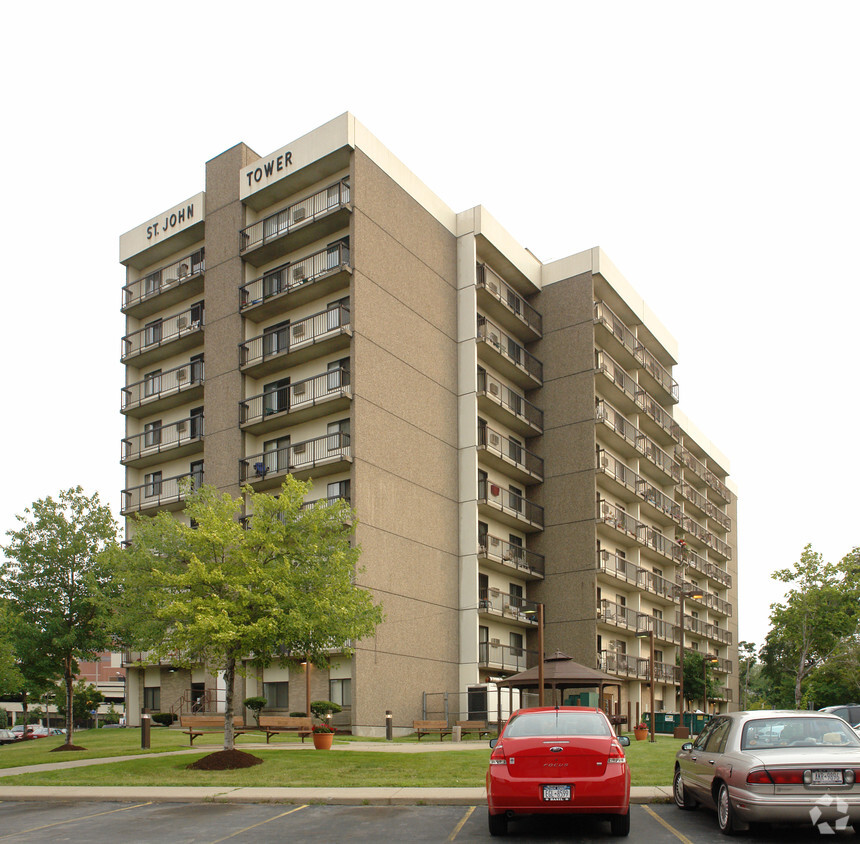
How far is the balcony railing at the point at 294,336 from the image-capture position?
124ft

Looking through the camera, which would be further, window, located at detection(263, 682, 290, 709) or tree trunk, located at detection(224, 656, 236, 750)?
window, located at detection(263, 682, 290, 709)

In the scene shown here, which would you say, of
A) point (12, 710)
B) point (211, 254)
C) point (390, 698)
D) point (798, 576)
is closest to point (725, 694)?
point (798, 576)

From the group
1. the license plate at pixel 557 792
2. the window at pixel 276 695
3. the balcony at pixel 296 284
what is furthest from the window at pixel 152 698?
the license plate at pixel 557 792

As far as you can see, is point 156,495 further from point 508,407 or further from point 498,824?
point 498,824

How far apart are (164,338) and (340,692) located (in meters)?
20.0

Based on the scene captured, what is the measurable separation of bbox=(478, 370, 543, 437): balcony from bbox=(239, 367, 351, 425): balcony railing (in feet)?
26.3

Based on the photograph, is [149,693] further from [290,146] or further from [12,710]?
[12,710]

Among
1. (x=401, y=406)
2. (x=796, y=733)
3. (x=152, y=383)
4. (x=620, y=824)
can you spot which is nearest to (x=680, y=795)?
(x=620, y=824)

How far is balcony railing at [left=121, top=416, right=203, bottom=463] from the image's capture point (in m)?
43.2

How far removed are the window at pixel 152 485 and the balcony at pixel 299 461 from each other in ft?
23.0

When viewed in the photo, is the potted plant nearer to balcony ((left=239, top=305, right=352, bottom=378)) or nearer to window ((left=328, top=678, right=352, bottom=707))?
window ((left=328, top=678, right=352, bottom=707))

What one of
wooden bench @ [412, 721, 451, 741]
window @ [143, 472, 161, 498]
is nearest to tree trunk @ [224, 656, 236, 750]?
wooden bench @ [412, 721, 451, 741]

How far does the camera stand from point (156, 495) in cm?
4541

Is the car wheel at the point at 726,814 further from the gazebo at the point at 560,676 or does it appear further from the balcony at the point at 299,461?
the balcony at the point at 299,461
